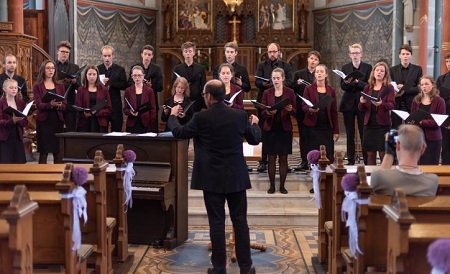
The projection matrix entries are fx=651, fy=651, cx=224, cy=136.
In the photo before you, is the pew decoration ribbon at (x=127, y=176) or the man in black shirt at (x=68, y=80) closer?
the pew decoration ribbon at (x=127, y=176)

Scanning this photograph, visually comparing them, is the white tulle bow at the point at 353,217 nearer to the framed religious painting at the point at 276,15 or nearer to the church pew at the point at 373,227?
the church pew at the point at 373,227

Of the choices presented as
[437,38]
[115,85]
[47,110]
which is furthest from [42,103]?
[437,38]

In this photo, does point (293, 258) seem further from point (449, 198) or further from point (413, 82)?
point (413, 82)

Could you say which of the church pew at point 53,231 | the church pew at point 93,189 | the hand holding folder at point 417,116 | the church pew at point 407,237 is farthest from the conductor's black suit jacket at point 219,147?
the hand holding folder at point 417,116

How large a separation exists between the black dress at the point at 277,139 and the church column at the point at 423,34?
4.86 m

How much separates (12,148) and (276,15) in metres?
8.31

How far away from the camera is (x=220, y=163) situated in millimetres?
4777

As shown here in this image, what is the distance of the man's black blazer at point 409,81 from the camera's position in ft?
26.2

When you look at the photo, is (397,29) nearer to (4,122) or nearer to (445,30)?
(445,30)

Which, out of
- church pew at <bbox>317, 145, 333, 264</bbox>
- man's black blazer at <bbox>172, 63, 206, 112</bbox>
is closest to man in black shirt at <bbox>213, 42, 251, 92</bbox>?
man's black blazer at <bbox>172, 63, 206, 112</bbox>

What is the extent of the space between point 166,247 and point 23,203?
3.13 meters

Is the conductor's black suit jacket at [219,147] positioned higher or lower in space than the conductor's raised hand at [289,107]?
lower

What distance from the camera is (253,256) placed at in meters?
5.82

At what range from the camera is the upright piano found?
6027 millimetres
